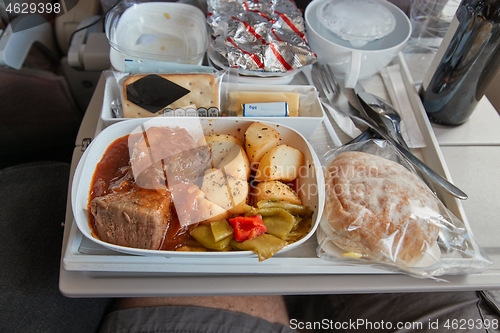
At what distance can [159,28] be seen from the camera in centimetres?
112

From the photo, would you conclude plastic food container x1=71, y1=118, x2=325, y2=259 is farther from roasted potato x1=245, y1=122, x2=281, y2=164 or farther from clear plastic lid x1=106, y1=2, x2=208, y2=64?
clear plastic lid x1=106, y1=2, x2=208, y2=64

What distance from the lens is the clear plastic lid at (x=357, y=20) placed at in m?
1.00

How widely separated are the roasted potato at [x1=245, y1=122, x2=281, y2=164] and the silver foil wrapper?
8.7 inches

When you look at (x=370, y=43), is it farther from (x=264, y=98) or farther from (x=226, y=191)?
(x=226, y=191)

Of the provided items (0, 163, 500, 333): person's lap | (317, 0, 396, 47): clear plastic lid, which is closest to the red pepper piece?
(0, 163, 500, 333): person's lap

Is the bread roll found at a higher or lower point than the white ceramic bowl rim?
lower

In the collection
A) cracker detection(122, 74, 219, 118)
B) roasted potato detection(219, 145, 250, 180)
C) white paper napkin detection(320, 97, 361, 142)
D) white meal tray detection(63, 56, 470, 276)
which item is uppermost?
cracker detection(122, 74, 219, 118)

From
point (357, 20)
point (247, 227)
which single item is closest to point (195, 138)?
point (247, 227)

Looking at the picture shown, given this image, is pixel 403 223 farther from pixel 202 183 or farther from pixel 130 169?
pixel 130 169

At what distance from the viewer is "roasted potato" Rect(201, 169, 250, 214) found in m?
0.74

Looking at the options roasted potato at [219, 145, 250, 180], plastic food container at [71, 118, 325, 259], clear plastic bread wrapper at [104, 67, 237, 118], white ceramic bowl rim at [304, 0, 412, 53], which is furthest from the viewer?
white ceramic bowl rim at [304, 0, 412, 53]

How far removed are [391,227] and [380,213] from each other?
3cm

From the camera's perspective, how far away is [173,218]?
74cm

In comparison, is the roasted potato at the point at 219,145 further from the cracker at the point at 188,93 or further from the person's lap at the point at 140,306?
the person's lap at the point at 140,306
